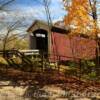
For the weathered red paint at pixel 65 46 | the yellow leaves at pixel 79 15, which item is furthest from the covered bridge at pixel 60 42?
the yellow leaves at pixel 79 15

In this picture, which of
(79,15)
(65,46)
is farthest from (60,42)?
(79,15)

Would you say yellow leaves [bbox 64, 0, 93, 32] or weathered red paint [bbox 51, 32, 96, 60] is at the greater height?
yellow leaves [bbox 64, 0, 93, 32]

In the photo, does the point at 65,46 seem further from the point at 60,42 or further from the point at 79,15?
the point at 79,15

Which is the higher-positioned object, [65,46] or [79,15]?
[79,15]

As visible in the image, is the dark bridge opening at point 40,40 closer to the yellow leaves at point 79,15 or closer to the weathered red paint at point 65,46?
the weathered red paint at point 65,46

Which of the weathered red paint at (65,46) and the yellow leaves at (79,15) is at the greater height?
the yellow leaves at (79,15)

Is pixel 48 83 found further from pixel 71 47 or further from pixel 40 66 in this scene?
pixel 71 47

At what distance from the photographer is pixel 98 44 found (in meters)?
22.3

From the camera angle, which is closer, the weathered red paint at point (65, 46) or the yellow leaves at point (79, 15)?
the yellow leaves at point (79, 15)

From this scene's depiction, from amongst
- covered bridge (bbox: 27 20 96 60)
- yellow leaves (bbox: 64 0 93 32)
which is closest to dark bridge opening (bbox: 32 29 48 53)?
covered bridge (bbox: 27 20 96 60)

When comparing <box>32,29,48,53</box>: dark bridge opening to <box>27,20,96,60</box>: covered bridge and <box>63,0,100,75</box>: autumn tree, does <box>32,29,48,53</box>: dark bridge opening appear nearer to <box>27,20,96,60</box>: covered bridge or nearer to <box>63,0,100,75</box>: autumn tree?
<box>27,20,96,60</box>: covered bridge

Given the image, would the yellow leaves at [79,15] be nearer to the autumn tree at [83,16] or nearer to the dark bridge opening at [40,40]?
the autumn tree at [83,16]

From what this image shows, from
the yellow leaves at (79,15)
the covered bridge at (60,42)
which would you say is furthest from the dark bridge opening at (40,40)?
the yellow leaves at (79,15)

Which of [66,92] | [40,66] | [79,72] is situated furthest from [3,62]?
[66,92]
